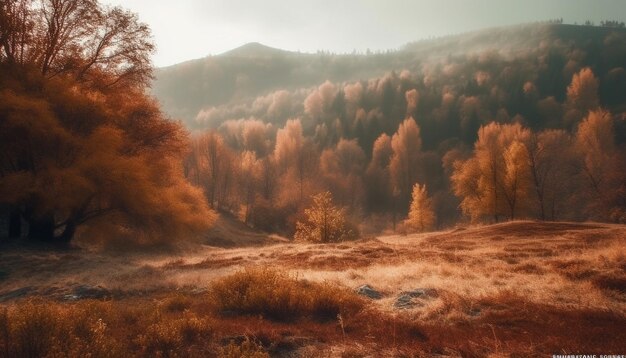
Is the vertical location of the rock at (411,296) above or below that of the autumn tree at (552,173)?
above

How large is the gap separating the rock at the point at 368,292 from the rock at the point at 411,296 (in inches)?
23.9

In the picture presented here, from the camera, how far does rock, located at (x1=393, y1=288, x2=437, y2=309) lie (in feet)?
27.6

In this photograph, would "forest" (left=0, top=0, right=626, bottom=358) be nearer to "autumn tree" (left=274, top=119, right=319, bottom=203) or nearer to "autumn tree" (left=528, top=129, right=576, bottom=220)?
"autumn tree" (left=528, top=129, right=576, bottom=220)

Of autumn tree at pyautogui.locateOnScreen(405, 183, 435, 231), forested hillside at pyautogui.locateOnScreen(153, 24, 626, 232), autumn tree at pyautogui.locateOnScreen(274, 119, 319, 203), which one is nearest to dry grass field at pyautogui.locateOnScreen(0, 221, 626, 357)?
forested hillside at pyautogui.locateOnScreen(153, 24, 626, 232)

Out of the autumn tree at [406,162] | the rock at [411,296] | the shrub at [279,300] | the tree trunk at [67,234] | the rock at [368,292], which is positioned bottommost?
the autumn tree at [406,162]

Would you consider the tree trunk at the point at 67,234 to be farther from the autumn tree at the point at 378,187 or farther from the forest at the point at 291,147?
the autumn tree at the point at 378,187

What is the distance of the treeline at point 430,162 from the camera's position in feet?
159

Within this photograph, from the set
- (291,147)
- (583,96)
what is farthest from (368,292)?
(583,96)

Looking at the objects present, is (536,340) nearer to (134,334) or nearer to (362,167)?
(134,334)

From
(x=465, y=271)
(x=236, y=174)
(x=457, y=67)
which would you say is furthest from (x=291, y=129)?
(x=457, y=67)

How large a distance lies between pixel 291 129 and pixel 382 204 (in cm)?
2674

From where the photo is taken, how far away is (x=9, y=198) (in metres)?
17.0

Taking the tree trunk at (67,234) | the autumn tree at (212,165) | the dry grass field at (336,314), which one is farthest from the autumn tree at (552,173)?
the tree trunk at (67,234)

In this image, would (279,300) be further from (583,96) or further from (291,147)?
(583,96)
